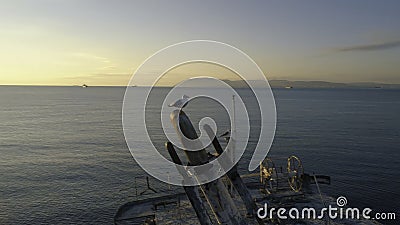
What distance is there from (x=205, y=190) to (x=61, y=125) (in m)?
133

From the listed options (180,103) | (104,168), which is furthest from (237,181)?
(104,168)

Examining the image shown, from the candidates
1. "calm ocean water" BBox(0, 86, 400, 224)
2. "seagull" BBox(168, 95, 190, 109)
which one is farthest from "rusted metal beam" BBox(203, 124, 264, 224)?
"calm ocean water" BBox(0, 86, 400, 224)

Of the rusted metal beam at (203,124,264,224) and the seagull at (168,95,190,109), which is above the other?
the seagull at (168,95,190,109)

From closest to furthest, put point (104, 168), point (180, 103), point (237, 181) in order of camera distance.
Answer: point (180, 103) → point (237, 181) → point (104, 168)

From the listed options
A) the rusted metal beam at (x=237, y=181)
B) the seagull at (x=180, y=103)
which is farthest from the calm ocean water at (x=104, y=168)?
the seagull at (x=180, y=103)

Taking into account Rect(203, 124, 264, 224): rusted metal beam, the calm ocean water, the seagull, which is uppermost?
the seagull

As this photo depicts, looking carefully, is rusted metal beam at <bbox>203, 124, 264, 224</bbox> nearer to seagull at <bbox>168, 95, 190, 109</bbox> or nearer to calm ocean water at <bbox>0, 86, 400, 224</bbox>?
seagull at <bbox>168, 95, 190, 109</bbox>

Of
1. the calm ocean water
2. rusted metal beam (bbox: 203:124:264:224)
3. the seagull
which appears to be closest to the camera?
the seagull

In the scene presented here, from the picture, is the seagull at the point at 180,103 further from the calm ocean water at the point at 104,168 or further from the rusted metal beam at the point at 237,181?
the calm ocean water at the point at 104,168

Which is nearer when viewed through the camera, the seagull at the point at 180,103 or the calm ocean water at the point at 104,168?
the seagull at the point at 180,103

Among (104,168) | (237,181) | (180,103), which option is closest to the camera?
(180,103)

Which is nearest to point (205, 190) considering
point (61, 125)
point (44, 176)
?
point (44, 176)

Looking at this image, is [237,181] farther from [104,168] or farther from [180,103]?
[104,168]

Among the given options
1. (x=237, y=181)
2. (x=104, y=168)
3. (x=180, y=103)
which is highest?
(x=180, y=103)
